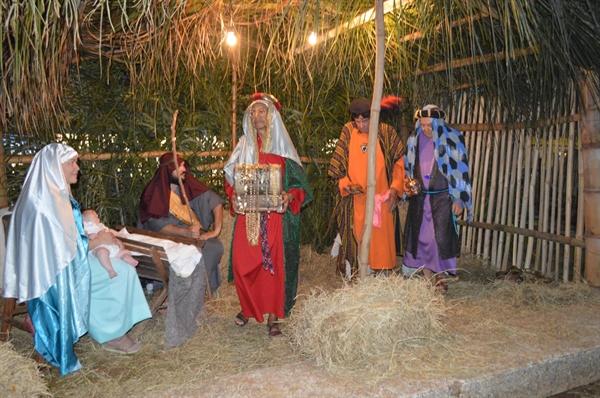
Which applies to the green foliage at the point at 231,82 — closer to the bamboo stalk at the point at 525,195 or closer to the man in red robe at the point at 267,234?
the bamboo stalk at the point at 525,195

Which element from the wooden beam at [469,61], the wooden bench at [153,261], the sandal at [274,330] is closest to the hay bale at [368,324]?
the sandal at [274,330]

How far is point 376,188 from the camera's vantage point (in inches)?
215

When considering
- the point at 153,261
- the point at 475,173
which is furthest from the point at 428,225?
the point at 153,261

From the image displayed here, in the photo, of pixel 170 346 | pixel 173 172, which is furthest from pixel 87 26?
pixel 170 346

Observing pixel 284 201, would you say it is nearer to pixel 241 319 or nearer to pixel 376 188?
pixel 241 319

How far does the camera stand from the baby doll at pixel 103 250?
13.7ft

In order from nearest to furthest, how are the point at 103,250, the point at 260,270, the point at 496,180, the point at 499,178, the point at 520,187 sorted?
the point at 103,250
the point at 260,270
the point at 520,187
the point at 499,178
the point at 496,180

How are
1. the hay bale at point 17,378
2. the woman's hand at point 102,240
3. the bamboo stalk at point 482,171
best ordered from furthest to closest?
1. the bamboo stalk at point 482,171
2. the woman's hand at point 102,240
3. the hay bale at point 17,378

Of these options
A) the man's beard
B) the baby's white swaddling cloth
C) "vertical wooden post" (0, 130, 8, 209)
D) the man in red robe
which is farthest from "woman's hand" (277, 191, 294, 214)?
"vertical wooden post" (0, 130, 8, 209)

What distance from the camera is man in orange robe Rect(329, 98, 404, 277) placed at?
17.7 ft

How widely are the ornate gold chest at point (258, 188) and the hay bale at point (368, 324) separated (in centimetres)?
86

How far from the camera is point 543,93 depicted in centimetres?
541

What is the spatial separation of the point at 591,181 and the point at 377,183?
185 cm

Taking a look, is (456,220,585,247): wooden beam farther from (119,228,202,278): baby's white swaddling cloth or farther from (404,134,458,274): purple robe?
(119,228,202,278): baby's white swaddling cloth
